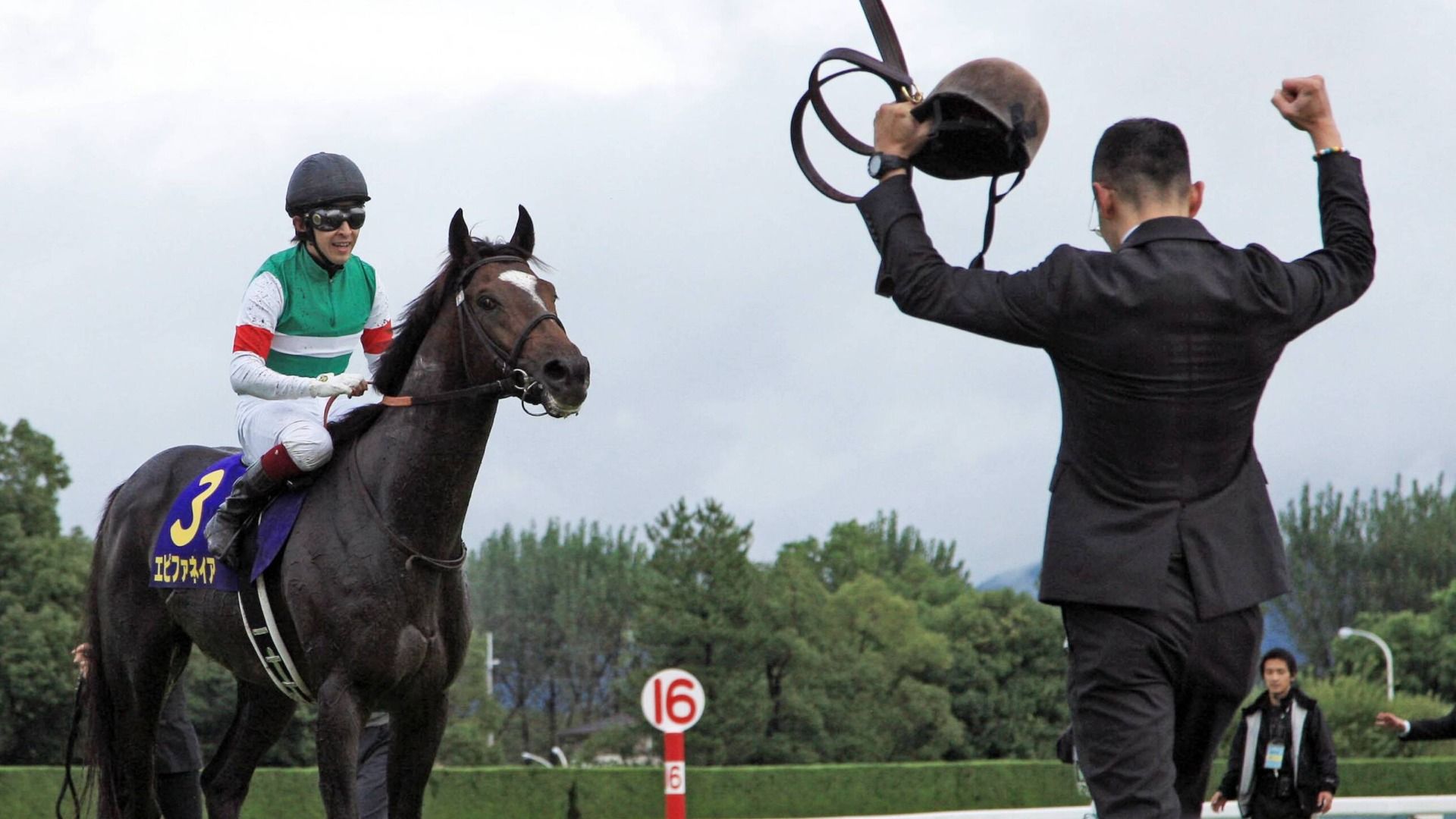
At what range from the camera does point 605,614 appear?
8775 cm

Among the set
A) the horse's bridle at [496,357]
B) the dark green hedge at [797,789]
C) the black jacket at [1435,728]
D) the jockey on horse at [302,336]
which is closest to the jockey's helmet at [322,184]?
the jockey on horse at [302,336]

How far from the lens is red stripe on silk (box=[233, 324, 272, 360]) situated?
6.35 meters

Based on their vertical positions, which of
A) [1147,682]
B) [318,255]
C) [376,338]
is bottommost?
[1147,682]

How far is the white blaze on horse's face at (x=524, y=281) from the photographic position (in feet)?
19.4

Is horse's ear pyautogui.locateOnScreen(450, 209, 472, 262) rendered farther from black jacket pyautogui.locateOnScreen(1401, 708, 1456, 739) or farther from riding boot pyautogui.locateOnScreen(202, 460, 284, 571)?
black jacket pyautogui.locateOnScreen(1401, 708, 1456, 739)

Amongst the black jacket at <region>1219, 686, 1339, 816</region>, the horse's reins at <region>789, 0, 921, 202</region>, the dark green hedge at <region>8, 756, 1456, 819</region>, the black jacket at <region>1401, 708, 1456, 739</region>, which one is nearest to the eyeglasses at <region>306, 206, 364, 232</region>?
the horse's reins at <region>789, 0, 921, 202</region>

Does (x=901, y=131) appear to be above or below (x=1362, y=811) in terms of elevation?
above

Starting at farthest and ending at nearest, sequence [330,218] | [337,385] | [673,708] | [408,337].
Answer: [673,708] → [330,218] → [408,337] → [337,385]

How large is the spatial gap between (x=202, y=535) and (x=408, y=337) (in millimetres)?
1200

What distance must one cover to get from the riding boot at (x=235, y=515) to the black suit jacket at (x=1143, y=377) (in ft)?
11.0

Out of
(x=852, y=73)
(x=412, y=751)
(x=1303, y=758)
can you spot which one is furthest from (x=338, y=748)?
(x=1303, y=758)

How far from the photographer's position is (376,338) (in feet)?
22.6

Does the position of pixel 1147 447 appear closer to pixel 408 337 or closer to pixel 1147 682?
pixel 1147 682

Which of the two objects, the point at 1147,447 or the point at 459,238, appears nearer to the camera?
the point at 1147,447
